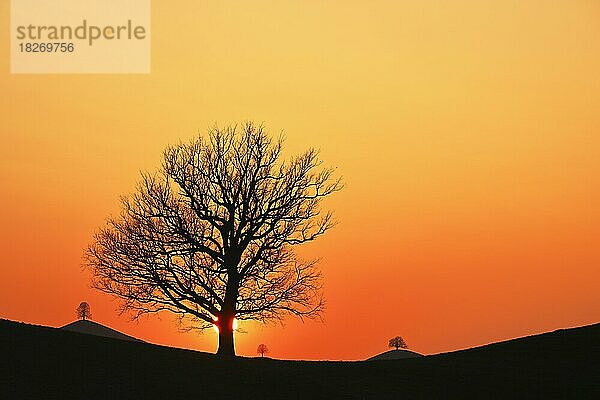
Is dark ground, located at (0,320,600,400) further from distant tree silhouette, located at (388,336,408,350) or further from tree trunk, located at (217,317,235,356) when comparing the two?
distant tree silhouette, located at (388,336,408,350)

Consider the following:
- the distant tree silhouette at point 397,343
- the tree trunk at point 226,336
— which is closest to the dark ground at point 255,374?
the tree trunk at point 226,336

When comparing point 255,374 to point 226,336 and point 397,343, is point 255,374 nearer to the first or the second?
point 226,336

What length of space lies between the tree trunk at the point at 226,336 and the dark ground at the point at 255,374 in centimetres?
999

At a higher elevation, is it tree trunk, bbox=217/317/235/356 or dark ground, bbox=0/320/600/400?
tree trunk, bbox=217/317/235/356

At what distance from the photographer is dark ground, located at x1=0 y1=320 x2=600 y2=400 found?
3466 centimetres

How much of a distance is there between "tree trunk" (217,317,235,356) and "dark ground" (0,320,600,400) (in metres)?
9.99

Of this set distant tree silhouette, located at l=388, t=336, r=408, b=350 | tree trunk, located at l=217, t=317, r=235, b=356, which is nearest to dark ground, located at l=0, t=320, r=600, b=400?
tree trunk, located at l=217, t=317, r=235, b=356

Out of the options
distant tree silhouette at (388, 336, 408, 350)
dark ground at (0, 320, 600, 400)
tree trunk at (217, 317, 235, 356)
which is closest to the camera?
dark ground at (0, 320, 600, 400)

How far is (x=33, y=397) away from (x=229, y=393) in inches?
279

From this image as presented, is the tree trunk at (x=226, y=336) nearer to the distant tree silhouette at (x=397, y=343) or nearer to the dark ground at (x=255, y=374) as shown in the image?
the dark ground at (x=255, y=374)

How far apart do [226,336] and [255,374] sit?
16.1 metres

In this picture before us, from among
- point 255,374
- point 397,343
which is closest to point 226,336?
point 255,374

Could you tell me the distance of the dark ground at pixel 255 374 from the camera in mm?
34656

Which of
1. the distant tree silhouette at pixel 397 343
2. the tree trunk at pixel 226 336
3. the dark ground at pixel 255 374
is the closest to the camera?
the dark ground at pixel 255 374
